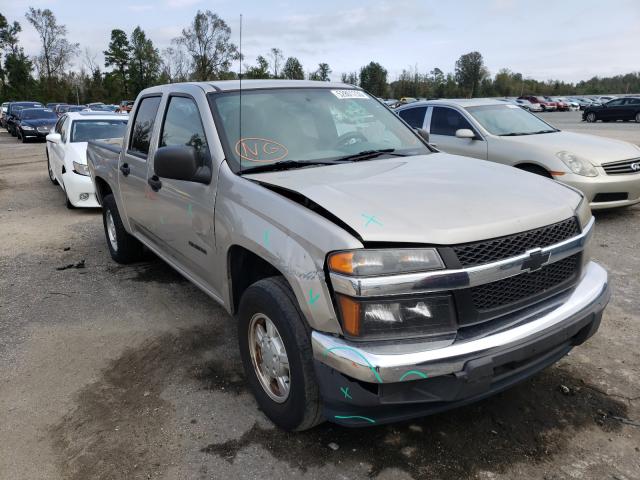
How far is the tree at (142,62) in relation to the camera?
7356cm

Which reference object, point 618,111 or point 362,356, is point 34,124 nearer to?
point 362,356

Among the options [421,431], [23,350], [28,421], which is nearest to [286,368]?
[421,431]

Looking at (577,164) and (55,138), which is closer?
(577,164)

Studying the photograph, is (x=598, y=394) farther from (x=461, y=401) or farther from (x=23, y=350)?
(x=23, y=350)

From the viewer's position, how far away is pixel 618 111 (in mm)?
33219

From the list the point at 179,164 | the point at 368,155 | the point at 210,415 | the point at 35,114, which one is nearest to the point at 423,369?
the point at 210,415

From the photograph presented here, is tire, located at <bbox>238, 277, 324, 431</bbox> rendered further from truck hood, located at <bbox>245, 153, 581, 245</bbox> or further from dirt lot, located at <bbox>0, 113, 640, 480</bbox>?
truck hood, located at <bbox>245, 153, 581, 245</bbox>

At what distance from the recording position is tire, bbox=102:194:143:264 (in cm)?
557

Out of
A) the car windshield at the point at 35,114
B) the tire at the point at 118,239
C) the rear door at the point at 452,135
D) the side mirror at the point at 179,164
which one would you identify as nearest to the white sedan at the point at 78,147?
the tire at the point at 118,239

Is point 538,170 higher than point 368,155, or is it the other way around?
point 368,155

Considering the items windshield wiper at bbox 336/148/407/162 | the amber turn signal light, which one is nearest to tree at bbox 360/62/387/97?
windshield wiper at bbox 336/148/407/162

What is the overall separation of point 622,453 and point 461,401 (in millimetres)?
Answer: 1014

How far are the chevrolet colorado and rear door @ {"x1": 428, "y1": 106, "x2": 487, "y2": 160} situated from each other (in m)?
4.38

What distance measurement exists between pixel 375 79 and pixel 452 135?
8699 centimetres
